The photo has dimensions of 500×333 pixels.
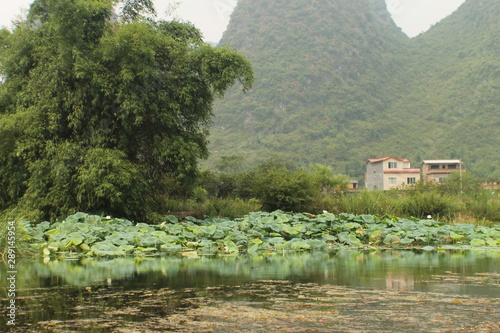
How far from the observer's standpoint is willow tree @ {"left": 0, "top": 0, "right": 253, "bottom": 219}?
11.8 m

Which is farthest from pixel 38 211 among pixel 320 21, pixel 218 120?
pixel 320 21

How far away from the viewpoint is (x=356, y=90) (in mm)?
108250

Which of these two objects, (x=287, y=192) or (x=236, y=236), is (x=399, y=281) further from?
(x=287, y=192)

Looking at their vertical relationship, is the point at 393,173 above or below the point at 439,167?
below

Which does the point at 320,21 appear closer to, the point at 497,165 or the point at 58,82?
the point at 497,165

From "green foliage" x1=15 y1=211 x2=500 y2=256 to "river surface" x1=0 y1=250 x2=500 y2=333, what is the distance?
3.99 feet

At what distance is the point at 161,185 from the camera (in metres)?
14.5

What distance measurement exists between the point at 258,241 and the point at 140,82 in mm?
6528

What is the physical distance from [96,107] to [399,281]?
10082 millimetres

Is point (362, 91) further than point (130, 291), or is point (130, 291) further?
point (362, 91)

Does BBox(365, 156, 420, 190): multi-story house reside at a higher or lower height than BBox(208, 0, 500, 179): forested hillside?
lower

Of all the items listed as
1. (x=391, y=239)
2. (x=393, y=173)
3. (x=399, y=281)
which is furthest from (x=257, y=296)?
(x=393, y=173)

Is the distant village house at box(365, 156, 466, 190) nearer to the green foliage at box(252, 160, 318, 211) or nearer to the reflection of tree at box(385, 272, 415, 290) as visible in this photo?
the green foliage at box(252, 160, 318, 211)

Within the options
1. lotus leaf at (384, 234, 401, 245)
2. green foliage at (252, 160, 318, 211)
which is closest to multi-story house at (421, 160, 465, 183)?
green foliage at (252, 160, 318, 211)
